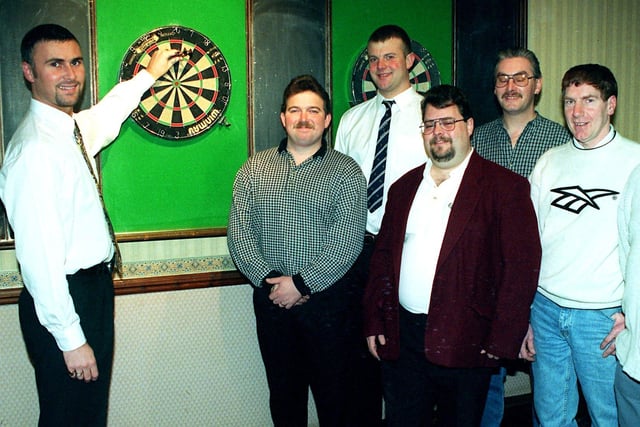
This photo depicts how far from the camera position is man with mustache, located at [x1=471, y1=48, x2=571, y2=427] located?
9.84 feet

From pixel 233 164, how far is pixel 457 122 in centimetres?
117

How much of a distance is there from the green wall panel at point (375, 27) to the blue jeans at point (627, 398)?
6.05ft

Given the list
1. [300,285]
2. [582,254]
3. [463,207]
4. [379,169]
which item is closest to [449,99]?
[463,207]

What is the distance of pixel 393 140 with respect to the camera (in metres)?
3.15

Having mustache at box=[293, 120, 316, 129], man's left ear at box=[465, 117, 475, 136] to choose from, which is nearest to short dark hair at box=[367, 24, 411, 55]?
mustache at box=[293, 120, 316, 129]

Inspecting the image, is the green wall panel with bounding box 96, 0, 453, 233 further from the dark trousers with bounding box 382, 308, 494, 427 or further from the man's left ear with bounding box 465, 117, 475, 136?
the dark trousers with bounding box 382, 308, 494, 427

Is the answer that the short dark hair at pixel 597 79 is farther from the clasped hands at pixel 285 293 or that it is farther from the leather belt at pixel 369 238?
the clasped hands at pixel 285 293

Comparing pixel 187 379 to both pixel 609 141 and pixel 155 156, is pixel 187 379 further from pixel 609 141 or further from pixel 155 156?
pixel 609 141

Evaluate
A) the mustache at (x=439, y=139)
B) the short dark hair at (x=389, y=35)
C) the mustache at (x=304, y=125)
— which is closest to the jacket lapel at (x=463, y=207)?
the mustache at (x=439, y=139)

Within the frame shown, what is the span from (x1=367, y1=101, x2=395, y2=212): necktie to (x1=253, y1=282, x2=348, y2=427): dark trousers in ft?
1.50

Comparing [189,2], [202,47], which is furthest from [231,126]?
[189,2]

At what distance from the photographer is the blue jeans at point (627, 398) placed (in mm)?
2125

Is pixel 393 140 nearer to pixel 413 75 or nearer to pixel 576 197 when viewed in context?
pixel 413 75

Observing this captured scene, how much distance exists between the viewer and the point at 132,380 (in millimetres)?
3178
